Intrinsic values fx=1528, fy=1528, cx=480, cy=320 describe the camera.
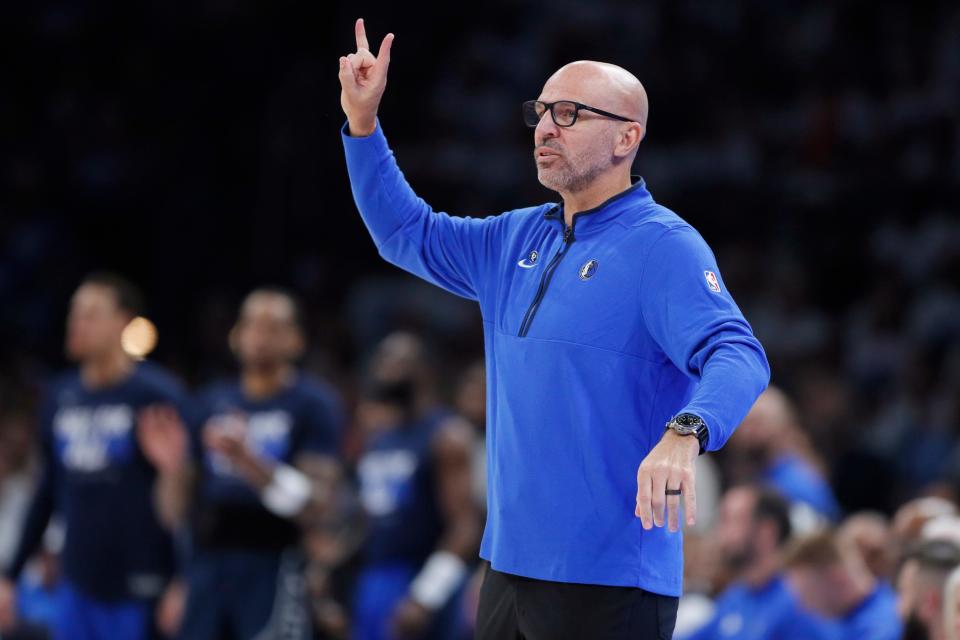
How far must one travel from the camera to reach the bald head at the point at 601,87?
Result: 400 centimetres

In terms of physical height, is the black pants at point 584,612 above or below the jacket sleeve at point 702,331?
below

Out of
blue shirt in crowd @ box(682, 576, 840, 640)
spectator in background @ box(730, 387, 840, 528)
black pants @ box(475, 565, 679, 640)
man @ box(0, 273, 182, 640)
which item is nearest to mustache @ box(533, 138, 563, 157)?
black pants @ box(475, 565, 679, 640)

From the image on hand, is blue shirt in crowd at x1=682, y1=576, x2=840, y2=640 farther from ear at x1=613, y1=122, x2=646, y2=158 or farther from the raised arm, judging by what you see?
ear at x1=613, y1=122, x2=646, y2=158

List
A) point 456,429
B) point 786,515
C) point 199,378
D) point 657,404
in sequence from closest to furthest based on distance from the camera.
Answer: point 657,404 < point 786,515 < point 456,429 < point 199,378

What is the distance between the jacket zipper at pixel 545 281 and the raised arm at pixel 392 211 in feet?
0.97

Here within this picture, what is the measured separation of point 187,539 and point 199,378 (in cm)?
629

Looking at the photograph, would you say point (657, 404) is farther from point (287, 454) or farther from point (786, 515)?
point (287, 454)

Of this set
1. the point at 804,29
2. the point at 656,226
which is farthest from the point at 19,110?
the point at 656,226

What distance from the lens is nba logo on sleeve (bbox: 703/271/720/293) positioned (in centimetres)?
371

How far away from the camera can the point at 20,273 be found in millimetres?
15195

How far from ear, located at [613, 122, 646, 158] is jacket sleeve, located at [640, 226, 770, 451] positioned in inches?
11.7

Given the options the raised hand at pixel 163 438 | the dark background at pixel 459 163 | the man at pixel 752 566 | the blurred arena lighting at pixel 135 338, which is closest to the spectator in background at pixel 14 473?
the dark background at pixel 459 163

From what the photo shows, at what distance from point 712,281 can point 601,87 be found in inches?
24.9

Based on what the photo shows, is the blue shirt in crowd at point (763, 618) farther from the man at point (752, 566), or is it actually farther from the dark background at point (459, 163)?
the dark background at point (459, 163)
